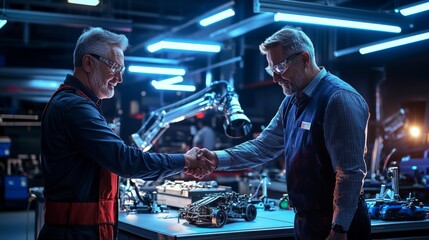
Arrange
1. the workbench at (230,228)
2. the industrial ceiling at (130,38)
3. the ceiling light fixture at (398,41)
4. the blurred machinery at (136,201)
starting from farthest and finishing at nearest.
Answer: the industrial ceiling at (130,38) → the ceiling light fixture at (398,41) → the blurred machinery at (136,201) → the workbench at (230,228)

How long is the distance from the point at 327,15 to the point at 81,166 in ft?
9.72

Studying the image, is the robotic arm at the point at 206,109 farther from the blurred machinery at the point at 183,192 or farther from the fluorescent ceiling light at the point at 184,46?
the fluorescent ceiling light at the point at 184,46

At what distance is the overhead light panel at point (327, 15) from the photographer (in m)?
4.25

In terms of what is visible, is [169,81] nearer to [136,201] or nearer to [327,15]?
[327,15]

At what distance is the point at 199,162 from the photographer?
2.80 m

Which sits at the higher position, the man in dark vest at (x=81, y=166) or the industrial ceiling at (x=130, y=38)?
the industrial ceiling at (x=130, y=38)

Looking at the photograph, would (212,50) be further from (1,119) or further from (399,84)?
(1,119)

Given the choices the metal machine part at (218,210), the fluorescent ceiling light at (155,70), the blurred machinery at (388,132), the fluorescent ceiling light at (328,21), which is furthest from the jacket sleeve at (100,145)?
the fluorescent ceiling light at (155,70)

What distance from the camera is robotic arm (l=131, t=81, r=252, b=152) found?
140 inches

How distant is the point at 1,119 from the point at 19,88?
4.63 ft

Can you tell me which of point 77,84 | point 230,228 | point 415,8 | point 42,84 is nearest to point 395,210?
point 230,228

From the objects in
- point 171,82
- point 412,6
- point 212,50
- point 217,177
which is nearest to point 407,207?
point 412,6

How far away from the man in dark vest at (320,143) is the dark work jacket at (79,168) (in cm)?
78

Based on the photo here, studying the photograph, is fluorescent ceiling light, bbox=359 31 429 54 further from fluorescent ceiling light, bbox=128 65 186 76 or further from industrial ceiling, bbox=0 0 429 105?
fluorescent ceiling light, bbox=128 65 186 76
